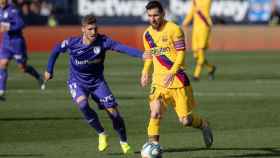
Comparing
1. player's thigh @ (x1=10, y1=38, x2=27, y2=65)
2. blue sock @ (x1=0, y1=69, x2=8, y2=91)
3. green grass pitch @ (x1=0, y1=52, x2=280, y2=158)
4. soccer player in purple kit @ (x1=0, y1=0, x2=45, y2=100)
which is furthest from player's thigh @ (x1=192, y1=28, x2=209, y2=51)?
blue sock @ (x1=0, y1=69, x2=8, y2=91)

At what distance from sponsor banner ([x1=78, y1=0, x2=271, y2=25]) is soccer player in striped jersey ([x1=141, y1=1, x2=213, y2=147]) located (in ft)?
114

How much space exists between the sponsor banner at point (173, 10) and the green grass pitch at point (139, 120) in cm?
1851

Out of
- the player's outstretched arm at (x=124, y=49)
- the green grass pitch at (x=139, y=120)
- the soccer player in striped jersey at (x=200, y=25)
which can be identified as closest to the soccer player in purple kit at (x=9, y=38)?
the green grass pitch at (x=139, y=120)

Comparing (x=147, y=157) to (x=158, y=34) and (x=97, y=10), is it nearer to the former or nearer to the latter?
(x=158, y=34)

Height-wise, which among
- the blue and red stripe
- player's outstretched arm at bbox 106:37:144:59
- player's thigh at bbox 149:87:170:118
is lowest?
player's thigh at bbox 149:87:170:118

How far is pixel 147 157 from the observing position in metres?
12.2

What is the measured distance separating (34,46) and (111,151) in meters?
27.7

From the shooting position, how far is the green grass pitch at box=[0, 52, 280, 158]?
13.7 m

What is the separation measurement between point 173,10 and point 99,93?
34.5m

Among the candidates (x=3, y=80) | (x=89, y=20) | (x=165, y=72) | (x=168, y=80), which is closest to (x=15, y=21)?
(x=3, y=80)

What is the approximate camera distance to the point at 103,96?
13.5 m

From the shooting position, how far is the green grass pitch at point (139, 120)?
541 inches

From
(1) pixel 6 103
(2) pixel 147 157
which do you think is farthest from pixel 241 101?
(2) pixel 147 157

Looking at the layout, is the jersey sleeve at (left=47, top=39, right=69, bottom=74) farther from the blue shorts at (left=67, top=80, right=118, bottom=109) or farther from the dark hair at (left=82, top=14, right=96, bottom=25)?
the dark hair at (left=82, top=14, right=96, bottom=25)
